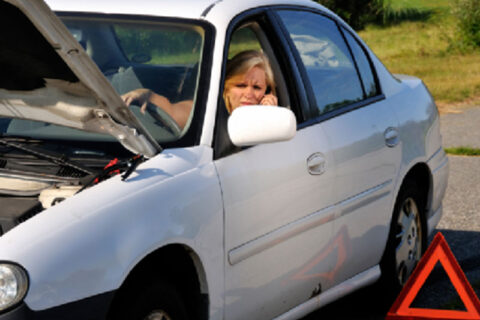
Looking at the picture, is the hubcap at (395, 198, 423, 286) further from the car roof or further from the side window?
the car roof

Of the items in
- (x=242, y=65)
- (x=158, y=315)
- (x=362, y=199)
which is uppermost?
(x=242, y=65)

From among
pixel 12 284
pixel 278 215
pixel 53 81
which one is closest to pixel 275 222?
pixel 278 215

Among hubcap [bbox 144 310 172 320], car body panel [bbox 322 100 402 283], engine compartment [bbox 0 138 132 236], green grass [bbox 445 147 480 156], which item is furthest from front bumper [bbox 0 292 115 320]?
green grass [bbox 445 147 480 156]

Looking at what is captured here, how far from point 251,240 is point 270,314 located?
452 millimetres

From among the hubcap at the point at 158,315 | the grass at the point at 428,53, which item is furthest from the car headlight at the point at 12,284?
the grass at the point at 428,53

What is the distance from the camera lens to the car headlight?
10.1 feet

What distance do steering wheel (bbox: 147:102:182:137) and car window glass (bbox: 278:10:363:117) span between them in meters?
0.95

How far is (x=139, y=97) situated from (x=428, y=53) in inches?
930

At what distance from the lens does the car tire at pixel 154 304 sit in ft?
11.5

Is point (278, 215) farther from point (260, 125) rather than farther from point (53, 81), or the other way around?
point (53, 81)

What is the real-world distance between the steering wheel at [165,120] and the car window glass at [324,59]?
95 cm

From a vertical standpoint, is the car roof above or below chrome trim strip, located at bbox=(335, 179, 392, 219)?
above

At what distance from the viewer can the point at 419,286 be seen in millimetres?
4875

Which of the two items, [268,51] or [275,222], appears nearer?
[275,222]
